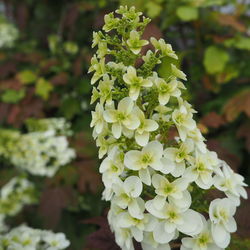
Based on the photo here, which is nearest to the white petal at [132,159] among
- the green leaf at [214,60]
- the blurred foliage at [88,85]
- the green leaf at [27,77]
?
the blurred foliage at [88,85]

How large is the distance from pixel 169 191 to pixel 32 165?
120 cm

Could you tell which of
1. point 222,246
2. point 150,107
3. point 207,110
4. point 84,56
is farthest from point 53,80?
point 222,246

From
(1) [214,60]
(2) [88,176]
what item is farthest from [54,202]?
(1) [214,60]

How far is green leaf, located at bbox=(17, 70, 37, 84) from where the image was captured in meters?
2.78

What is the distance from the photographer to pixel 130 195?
3.51 feet

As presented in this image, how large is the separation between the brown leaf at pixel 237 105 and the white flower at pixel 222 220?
1097 mm

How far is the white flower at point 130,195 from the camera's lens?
1057 mm

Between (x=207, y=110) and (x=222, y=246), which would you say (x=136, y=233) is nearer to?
(x=222, y=246)

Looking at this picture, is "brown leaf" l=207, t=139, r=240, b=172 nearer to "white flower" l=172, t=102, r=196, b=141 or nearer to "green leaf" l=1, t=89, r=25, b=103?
"white flower" l=172, t=102, r=196, b=141

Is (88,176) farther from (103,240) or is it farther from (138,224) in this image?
(138,224)

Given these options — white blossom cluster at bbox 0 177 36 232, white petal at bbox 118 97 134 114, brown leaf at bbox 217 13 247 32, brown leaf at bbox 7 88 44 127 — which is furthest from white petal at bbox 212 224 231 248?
brown leaf at bbox 7 88 44 127

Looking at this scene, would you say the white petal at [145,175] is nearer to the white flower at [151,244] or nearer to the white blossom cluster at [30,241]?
the white flower at [151,244]

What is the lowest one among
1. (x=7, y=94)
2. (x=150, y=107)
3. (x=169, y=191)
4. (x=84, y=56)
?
(x=169, y=191)

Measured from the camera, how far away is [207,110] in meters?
2.46
